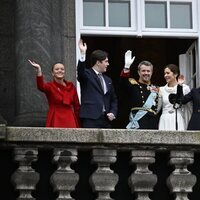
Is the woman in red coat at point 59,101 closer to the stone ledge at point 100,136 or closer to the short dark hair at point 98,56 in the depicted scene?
the short dark hair at point 98,56

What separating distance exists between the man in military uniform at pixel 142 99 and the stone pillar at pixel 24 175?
92.0 inches

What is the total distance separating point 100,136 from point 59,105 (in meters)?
1.47

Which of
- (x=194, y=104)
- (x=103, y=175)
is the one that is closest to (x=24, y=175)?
(x=103, y=175)

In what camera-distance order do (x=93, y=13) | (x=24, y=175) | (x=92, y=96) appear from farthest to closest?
(x=93, y=13), (x=92, y=96), (x=24, y=175)

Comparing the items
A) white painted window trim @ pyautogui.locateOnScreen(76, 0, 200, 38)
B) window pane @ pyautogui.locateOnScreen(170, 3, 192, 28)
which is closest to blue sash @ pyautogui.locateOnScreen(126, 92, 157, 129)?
white painted window trim @ pyautogui.locateOnScreen(76, 0, 200, 38)

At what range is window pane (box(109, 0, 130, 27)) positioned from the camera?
671 inches

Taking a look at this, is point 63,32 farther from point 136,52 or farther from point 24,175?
point 136,52

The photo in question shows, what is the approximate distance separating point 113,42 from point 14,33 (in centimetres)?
689

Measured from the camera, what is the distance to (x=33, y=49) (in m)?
15.8

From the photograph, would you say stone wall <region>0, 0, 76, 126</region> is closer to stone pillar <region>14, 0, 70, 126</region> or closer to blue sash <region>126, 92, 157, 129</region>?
stone pillar <region>14, 0, 70, 126</region>

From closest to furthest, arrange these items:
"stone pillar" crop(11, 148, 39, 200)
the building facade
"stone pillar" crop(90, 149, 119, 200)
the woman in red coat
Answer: "stone pillar" crop(11, 148, 39, 200), "stone pillar" crop(90, 149, 119, 200), the woman in red coat, the building facade

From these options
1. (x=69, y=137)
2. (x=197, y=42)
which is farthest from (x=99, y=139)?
(x=197, y=42)

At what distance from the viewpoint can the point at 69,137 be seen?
42.2ft

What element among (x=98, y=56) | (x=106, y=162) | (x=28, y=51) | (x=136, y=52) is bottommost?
(x=106, y=162)
